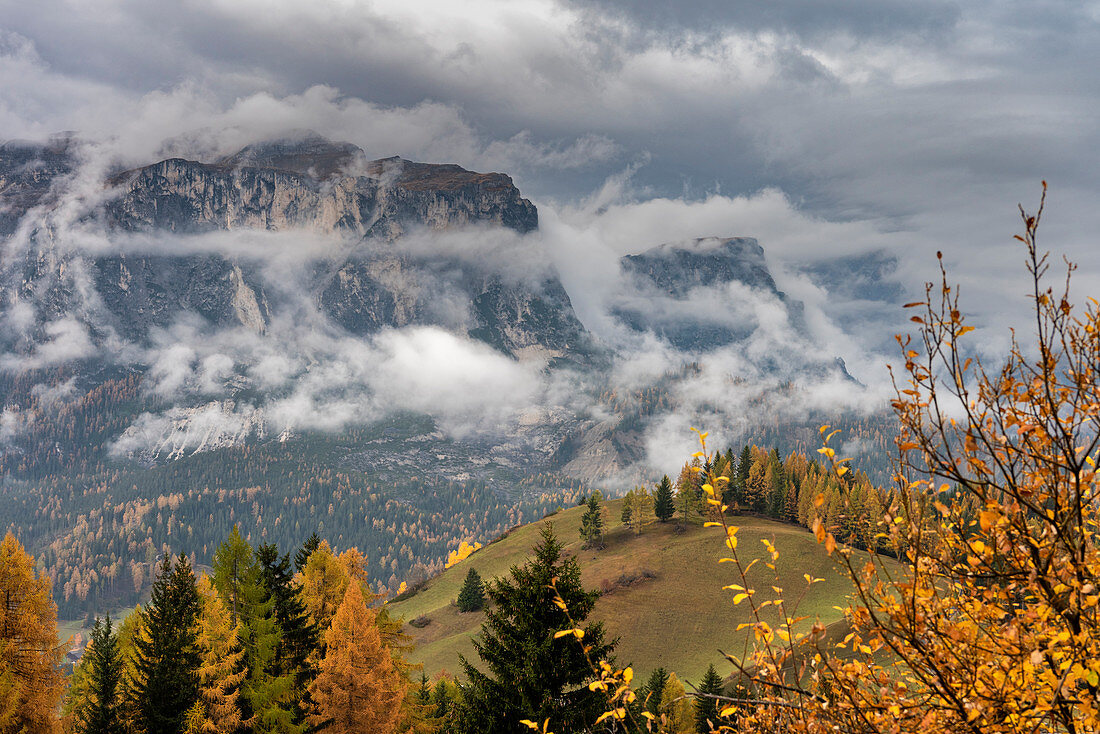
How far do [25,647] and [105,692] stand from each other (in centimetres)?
341

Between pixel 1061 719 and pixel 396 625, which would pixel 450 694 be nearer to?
pixel 396 625

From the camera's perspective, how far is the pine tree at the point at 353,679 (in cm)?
2417

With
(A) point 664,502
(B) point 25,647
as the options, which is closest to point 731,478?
(A) point 664,502

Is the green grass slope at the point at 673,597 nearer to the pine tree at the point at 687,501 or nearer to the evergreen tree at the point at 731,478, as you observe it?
the pine tree at the point at 687,501

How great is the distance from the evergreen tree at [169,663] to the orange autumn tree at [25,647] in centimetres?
313

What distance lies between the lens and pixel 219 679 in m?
22.4

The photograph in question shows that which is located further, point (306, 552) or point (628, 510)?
point (628, 510)

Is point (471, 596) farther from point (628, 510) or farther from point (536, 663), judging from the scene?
point (536, 663)

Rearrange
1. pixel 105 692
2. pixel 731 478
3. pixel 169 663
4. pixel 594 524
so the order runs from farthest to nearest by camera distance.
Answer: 1. pixel 731 478
2. pixel 594 524
3. pixel 105 692
4. pixel 169 663

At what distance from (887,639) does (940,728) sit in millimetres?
881

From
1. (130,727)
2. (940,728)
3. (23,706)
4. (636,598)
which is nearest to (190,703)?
(130,727)

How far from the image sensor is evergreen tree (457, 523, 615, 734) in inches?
591

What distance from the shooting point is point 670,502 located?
107m

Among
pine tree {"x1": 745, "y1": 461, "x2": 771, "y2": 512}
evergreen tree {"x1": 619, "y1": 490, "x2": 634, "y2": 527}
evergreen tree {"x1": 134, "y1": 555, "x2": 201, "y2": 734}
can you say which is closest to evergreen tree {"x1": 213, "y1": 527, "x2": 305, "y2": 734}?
evergreen tree {"x1": 134, "y1": 555, "x2": 201, "y2": 734}
